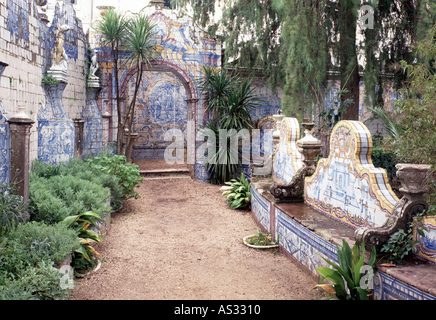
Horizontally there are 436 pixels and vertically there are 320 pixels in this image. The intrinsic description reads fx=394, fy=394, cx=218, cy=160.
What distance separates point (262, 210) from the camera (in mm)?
6121

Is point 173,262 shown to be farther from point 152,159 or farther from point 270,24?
point 152,159

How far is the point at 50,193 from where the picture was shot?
5.00 meters

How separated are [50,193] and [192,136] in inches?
247

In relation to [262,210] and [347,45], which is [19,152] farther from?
[347,45]

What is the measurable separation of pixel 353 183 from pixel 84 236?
123 inches

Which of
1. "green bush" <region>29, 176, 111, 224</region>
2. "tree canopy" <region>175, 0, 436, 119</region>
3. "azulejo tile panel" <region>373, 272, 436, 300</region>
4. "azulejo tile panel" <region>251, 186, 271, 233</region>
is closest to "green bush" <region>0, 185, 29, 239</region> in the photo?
"green bush" <region>29, 176, 111, 224</region>

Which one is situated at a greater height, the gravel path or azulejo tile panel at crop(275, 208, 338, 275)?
azulejo tile panel at crop(275, 208, 338, 275)

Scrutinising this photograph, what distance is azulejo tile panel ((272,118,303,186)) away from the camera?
20.0 feet

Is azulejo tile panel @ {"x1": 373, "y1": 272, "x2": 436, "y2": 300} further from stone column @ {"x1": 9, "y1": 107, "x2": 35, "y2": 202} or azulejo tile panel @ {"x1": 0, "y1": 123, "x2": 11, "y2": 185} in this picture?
azulejo tile panel @ {"x1": 0, "y1": 123, "x2": 11, "y2": 185}

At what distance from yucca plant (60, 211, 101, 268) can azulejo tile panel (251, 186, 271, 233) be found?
2.37 metres

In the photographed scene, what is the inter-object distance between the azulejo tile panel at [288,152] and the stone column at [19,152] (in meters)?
3.60

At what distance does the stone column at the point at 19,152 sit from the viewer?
4.40 meters

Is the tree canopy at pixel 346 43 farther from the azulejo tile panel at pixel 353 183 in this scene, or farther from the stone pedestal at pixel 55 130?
the stone pedestal at pixel 55 130

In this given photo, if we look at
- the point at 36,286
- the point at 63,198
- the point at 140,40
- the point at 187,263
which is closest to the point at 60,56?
the point at 140,40
